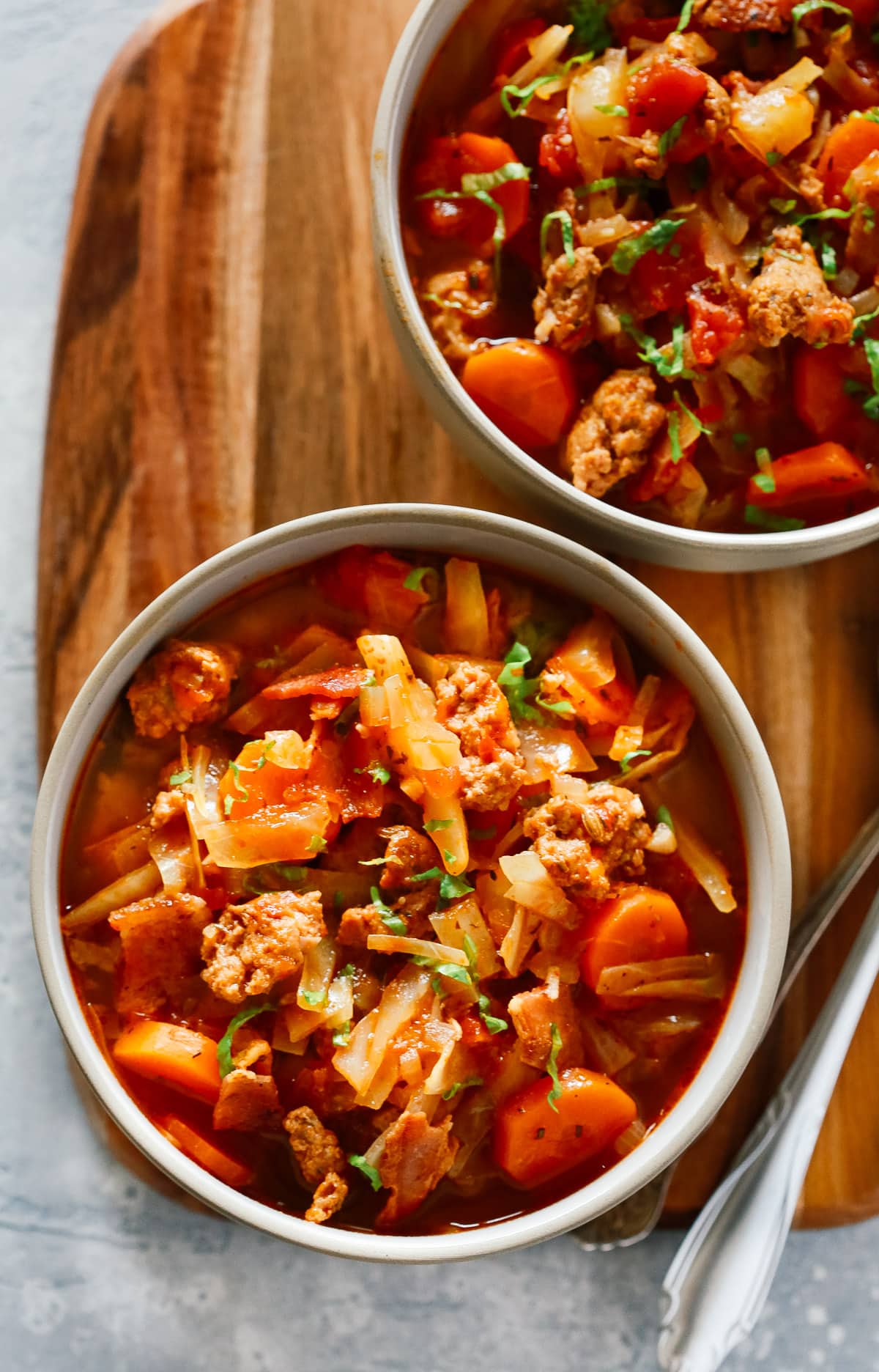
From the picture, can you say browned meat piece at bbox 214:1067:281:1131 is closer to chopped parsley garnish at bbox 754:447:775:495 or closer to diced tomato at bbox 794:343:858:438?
chopped parsley garnish at bbox 754:447:775:495

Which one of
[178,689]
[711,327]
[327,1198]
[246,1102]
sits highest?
[711,327]

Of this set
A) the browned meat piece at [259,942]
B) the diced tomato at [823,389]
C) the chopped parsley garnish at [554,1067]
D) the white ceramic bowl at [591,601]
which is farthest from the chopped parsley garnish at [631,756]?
the diced tomato at [823,389]

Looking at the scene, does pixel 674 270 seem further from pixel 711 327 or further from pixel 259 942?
pixel 259 942

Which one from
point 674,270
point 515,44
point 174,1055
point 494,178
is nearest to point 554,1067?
point 174,1055

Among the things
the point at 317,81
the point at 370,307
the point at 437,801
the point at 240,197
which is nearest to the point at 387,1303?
the point at 437,801

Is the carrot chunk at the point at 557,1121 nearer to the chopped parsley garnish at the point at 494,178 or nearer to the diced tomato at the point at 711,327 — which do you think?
the diced tomato at the point at 711,327

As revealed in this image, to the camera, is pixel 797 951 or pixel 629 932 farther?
pixel 797 951

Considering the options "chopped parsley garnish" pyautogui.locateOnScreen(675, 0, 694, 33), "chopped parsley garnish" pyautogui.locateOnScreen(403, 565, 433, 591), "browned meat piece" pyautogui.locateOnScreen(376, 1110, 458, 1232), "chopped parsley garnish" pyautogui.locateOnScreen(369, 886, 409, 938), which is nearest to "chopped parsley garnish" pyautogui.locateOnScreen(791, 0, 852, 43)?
"chopped parsley garnish" pyautogui.locateOnScreen(675, 0, 694, 33)
